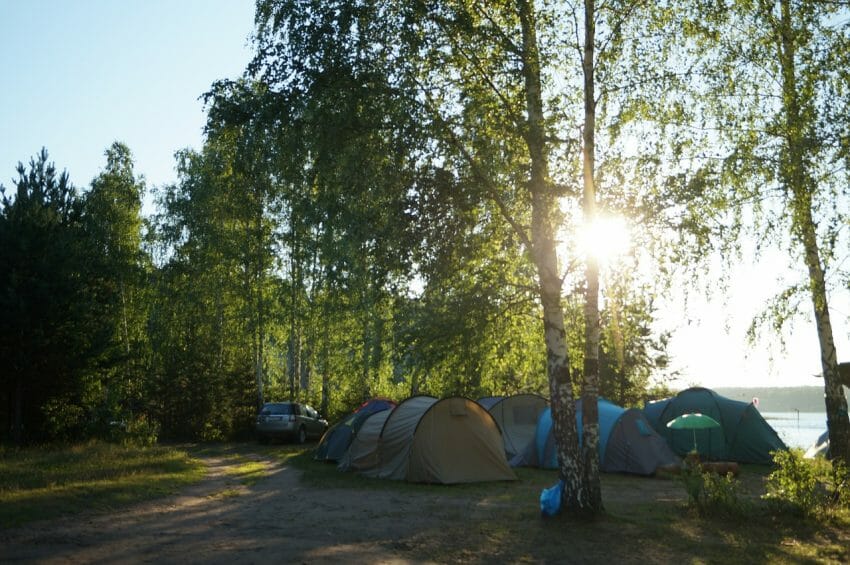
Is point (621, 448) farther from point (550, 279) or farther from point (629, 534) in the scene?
point (550, 279)

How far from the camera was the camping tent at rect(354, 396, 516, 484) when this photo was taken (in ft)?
51.2

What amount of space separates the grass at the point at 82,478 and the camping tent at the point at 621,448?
8.78m

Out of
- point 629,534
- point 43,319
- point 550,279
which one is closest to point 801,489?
point 629,534

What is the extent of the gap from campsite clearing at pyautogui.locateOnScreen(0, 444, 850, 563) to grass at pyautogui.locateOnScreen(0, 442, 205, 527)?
1.53 ft

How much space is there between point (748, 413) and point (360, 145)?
15847 millimetres

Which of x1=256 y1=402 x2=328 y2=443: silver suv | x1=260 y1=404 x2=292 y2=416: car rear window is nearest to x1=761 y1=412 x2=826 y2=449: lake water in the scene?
x1=256 y1=402 x2=328 y2=443: silver suv

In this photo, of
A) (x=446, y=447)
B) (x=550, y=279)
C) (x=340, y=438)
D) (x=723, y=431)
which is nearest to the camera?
(x=550, y=279)

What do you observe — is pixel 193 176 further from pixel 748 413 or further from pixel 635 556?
pixel 635 556

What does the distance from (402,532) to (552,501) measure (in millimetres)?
2442

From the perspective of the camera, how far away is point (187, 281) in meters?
34.4

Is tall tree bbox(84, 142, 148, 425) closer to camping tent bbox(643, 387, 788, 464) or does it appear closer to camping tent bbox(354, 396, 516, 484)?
camping tent bbox(354, 396, 516, 484)

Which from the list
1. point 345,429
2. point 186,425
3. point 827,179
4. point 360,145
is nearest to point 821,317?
point 827,179

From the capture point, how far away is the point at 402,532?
9656 millimetres

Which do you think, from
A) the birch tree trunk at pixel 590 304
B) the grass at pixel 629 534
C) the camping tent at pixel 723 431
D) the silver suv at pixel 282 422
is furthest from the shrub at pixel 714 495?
the silver suv at pixel 282 422
